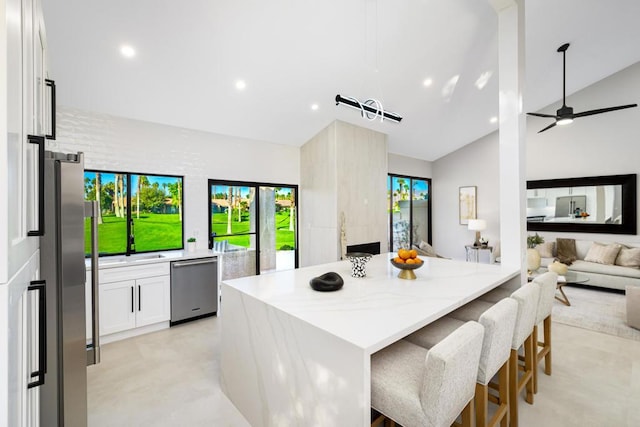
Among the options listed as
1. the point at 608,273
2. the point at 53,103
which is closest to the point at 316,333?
the point at 53,103

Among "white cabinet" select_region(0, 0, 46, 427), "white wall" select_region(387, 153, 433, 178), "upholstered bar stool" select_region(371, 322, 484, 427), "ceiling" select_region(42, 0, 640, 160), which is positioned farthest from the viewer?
"white wall" select_region(387, 153, 433, 178)

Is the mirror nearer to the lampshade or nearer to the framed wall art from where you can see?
the lampshade

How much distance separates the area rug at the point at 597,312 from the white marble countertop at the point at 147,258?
4775mm

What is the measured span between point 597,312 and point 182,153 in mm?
6187

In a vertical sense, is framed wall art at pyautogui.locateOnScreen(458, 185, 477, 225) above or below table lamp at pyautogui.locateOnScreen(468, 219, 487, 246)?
above

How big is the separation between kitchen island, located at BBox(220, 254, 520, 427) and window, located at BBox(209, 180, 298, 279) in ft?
8.37

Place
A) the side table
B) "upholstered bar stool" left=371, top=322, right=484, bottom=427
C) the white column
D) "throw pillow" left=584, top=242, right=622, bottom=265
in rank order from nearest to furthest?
"upholstered bar stool" left=371, top=322, right=484, bottom=427 < the white column < "throw pillow" left=584, top=242, right=622, bottom=265 < the side table

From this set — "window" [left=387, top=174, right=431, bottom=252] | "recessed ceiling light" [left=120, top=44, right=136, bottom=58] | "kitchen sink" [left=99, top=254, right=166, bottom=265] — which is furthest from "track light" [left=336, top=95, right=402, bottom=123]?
"window" [left=387, top=174, right=431, bottom=252]

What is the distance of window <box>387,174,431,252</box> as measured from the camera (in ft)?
23.4

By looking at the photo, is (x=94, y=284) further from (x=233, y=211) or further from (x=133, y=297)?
(x=233, y=211)

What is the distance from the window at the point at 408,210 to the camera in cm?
714

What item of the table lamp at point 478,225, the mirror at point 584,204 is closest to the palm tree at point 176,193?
the table lamp at point 478,225

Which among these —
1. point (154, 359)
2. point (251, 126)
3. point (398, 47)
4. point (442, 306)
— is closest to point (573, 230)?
point (398, 47)

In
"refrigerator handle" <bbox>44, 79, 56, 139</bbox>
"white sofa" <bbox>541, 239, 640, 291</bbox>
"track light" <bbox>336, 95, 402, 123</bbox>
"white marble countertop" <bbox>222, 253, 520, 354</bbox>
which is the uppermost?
"track light" <bbox>336, 95, 402, 123</bbox>
